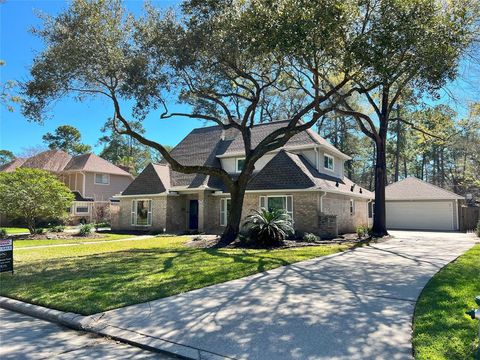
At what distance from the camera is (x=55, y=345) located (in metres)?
5.16

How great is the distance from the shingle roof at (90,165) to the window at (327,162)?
23.6 metres

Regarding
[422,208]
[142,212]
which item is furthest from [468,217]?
[142,212]

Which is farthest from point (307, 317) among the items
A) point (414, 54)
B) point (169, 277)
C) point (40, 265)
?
point (414, 54)

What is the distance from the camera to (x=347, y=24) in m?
12.1

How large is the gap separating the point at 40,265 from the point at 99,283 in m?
4.13

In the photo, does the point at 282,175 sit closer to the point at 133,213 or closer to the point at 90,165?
the point at 133,213

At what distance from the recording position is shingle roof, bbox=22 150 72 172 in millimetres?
37750

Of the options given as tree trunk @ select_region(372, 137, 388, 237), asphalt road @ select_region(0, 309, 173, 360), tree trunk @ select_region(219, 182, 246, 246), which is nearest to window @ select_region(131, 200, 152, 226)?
tree trunk @ select_region(219, 182, 246, 246)

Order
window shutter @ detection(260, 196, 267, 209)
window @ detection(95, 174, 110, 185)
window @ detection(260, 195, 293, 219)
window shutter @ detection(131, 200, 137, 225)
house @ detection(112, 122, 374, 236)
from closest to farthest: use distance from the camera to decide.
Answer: house @ detection(112, 122, 374, 236) < window @ detection(260, 195, 293, 219) < window shutter @ detection(260, 196, 267, 209) < window shutter @ detection(131, 200, 137, 225) < window @ detection(95, 174, 110, 185)

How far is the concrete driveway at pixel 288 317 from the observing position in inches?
186

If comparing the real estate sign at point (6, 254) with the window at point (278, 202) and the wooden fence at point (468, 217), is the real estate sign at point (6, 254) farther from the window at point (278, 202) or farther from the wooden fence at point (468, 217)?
the wooden fence at point (468, 217)

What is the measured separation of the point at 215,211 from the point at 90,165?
19299mm

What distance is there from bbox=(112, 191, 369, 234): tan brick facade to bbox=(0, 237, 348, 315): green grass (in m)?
5.35

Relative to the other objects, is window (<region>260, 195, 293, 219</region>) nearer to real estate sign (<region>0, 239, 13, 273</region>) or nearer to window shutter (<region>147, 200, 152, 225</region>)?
window shutter (<region>147, 200, 152, 225</region>)
